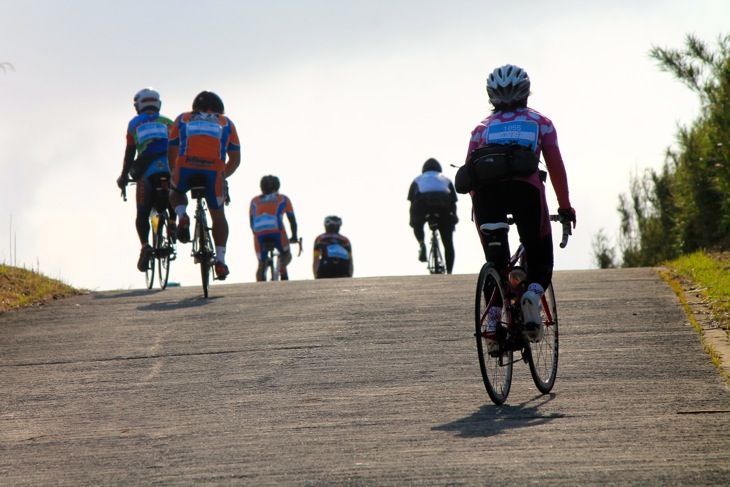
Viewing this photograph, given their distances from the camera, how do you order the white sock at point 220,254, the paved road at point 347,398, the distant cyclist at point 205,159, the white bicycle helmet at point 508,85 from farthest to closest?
1. the white sock at point 220,254
2. the distant cyclist at point 205,159
3. the white bicycle helmet at point 508,85
4. the paved road at point 347,398

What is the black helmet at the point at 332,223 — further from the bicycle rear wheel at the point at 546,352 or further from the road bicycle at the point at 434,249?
the bicycle rear wheel at the point at 546,352

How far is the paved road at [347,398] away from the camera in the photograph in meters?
6.69

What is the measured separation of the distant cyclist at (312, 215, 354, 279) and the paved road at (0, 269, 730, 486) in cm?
838

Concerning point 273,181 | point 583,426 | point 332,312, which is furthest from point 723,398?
point 273,181

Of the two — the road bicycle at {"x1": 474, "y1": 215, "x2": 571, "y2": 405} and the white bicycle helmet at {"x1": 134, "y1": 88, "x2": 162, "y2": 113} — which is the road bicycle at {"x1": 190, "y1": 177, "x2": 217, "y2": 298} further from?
the road bicycle at {"x1": 474, "y1": 215, "x2": 571, "y2": 405}

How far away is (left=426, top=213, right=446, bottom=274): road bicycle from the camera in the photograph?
70.7ft

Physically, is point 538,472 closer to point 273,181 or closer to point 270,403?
point 270,403

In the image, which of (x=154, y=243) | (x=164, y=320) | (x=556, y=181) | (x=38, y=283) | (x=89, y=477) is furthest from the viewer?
Answer: (x=154, y=243)

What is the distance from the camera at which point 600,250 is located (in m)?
24.2

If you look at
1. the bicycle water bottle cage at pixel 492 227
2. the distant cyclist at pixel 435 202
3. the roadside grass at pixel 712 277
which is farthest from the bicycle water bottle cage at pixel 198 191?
the bicycle water bottle cage at pixel 492 227

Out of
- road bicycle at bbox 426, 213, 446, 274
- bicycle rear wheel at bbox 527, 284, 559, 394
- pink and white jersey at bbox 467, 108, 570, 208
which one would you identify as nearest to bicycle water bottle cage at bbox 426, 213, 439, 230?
road bicycle at bbox 426, 213, 446, 274

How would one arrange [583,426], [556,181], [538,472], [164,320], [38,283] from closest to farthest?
[538,472] → [583,426] → [556,181] → [164,320] → [38,283]

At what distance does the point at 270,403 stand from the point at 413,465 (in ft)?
7.51

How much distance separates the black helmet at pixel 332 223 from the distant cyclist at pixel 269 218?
2.60ft
